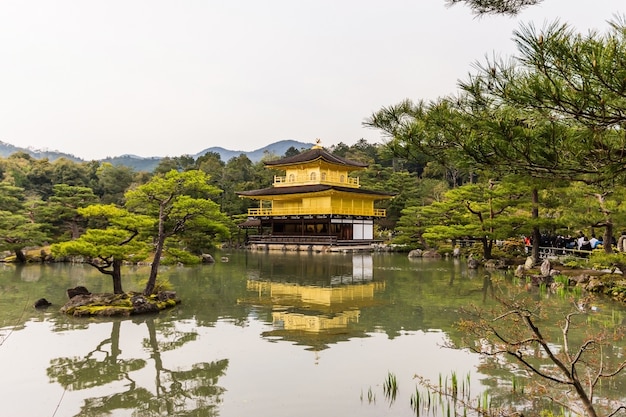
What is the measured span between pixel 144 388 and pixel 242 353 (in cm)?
162

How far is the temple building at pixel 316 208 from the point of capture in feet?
98.7

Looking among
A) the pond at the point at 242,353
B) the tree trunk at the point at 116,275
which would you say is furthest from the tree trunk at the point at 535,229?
the tree trunk at the point at 116,275

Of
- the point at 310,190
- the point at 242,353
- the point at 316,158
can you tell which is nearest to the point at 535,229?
the point at 242,353

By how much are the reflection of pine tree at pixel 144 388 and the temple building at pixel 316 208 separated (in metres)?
22.1

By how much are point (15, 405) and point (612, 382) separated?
259 inches

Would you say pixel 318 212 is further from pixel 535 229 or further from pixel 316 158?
pixel 535 229

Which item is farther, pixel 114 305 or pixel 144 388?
pixel 114 305

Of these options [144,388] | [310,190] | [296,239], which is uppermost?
[310,190]

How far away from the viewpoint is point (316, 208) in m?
31.1

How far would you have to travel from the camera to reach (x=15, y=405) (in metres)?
4.92

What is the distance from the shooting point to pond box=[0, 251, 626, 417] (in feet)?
16.5

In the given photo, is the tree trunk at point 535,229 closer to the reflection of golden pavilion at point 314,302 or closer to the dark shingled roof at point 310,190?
the reflection of golden pavilion at point 314,302

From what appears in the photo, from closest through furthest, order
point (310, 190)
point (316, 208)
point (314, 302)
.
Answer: point (314, 302), point (310, 190), point (316, 208)

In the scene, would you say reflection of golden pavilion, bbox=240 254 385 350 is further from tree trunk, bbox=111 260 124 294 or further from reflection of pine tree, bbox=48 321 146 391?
tree trunk, bbox=111 260 124 294
